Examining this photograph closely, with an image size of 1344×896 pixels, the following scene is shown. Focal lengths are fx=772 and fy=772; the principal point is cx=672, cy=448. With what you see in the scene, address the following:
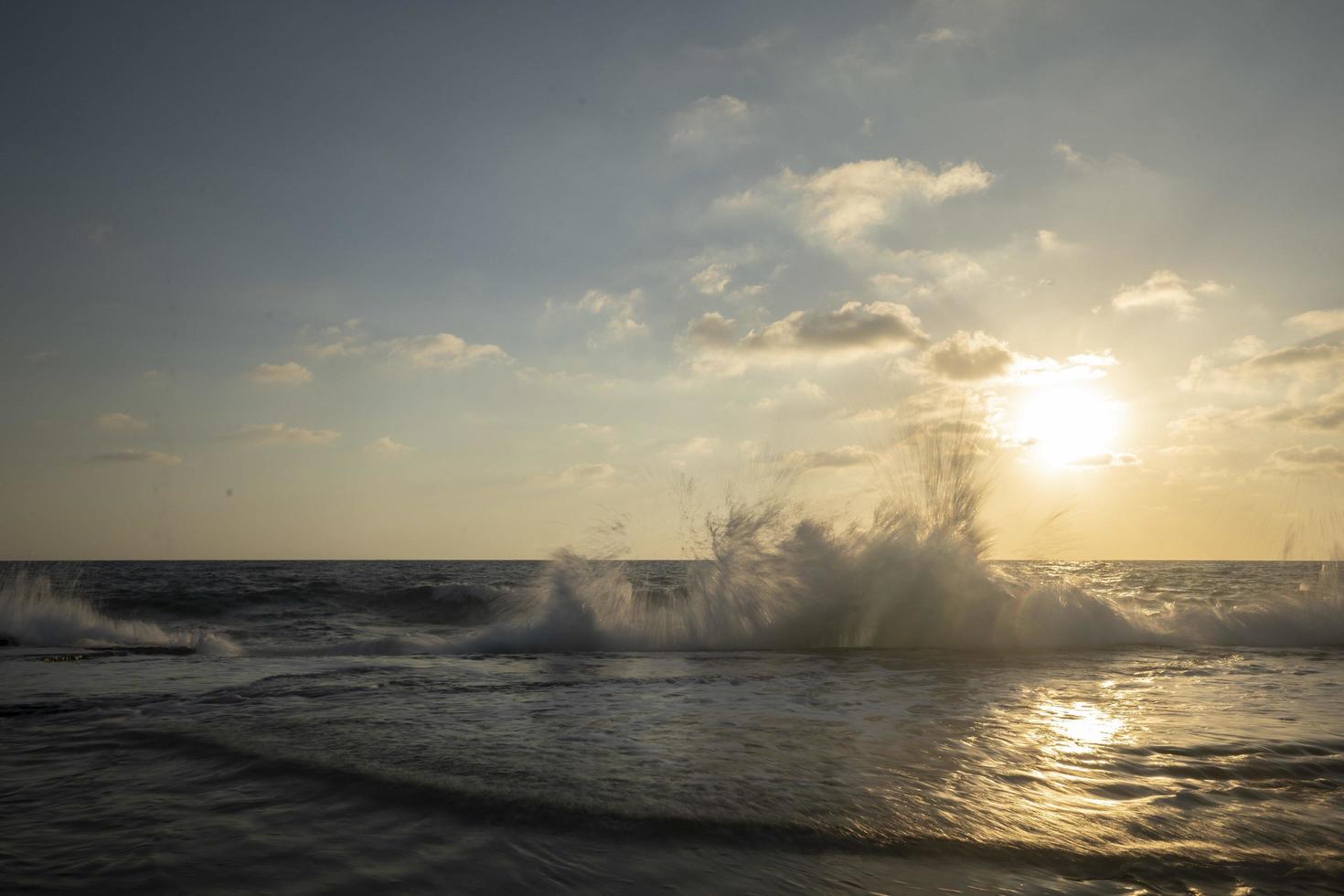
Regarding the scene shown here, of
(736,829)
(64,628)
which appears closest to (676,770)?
(736,829)

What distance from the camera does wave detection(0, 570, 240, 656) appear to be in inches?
561

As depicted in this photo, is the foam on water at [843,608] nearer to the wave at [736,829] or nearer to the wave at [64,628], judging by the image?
the wave at [64,628]

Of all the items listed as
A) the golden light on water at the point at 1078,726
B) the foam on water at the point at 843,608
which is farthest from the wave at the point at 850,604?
the golden light on water at the point at 1078,726

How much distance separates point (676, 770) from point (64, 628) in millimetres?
16115

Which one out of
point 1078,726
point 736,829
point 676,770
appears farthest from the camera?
point 1078,726

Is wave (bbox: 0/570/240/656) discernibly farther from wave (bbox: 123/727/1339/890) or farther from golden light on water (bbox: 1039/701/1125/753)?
golden light on water (bbox: 1039/701/1125/753)

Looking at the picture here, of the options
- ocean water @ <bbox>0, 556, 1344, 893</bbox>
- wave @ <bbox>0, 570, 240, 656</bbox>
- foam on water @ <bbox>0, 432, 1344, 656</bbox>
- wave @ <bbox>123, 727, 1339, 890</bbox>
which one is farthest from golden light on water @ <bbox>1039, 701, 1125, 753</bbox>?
wave @ <bbox>0, 570, 240, 656</bbox>

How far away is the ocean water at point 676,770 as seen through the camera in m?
3.43

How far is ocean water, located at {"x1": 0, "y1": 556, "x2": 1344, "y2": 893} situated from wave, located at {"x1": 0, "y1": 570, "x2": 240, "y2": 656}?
5.56 ft

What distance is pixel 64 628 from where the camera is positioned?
15391 mm

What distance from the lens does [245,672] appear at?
9.65 metres

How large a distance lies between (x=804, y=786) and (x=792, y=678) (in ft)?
15.3

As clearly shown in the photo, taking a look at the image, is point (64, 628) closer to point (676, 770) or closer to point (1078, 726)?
point (676, 770)

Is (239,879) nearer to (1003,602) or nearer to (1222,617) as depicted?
(1003,602)
